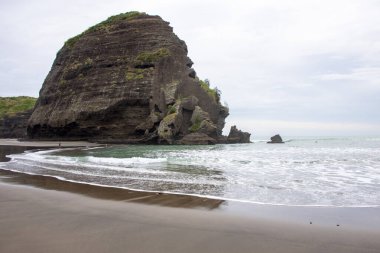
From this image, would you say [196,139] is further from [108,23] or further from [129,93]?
[108,23]

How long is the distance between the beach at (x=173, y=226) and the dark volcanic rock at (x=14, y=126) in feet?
330

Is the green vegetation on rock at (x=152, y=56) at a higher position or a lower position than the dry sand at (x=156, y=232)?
higher

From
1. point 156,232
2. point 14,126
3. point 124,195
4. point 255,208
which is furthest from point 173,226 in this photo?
point 14,126

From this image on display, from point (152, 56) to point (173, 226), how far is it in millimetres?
60063

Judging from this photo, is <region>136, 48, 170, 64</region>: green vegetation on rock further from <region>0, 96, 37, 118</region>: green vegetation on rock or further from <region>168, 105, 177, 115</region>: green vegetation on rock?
<region>0, 96, 37, 118</region>: green vegetation on rock

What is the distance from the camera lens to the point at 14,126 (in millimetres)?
100062

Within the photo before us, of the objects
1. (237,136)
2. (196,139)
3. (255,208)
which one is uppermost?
(237,136)

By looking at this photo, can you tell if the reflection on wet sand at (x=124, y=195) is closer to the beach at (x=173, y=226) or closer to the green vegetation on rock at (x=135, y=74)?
the beach at (x=173, y=226)

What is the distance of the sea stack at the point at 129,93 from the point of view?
58.3 m

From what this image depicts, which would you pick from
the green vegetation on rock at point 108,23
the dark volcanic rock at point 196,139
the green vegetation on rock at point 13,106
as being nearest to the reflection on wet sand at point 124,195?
the dark volcanic rock at point 196,139

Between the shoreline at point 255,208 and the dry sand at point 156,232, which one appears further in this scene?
the shoreline at point 255,208

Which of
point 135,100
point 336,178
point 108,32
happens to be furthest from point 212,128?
point 336,178

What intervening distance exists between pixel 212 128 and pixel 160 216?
51.7 meters

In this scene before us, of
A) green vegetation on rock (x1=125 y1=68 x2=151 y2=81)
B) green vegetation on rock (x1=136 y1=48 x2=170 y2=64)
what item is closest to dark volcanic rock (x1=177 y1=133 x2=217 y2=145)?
green vegetation on rock (x1=125 y1=68 x2=151 y2=81)
